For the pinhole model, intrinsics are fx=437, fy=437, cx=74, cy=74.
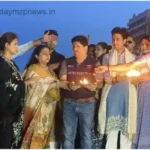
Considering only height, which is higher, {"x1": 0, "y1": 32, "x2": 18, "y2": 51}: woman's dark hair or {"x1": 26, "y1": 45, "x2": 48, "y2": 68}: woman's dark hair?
{"x1": 0, "y1": 32, "x2": 18, "y2": 51}: woman's dark hair

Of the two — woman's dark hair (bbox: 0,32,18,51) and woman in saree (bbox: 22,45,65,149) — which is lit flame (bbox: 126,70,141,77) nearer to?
woman in saree (bbox: 22,45,65,149)

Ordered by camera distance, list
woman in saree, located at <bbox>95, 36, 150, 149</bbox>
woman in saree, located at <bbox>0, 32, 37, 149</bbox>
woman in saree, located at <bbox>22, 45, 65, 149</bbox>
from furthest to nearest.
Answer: woman in saree, located at <bbox>22, 45, 65, 149</bbox>, woman in saree, located at <bbox>95, 36, 150, 149</bbox>, woman in saree, located at <bbox>0, 32, 37, 149</bbox>

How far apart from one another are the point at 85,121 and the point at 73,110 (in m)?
0.13

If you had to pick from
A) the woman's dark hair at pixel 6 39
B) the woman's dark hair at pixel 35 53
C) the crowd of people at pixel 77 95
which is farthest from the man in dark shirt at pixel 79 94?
the woman's dark hair at pixel 6 39

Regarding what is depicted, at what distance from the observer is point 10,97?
3.45 metres

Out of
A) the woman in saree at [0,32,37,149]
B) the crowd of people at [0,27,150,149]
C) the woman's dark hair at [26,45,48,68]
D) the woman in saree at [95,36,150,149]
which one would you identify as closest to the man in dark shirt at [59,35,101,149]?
the crowd of people at [0,27,150,149]

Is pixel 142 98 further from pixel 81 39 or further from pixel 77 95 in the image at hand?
pixel 81 39

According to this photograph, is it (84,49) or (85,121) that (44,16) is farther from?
(85,121)

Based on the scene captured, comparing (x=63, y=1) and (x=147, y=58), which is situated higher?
(x=63, y=1)

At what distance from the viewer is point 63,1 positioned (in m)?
3.72

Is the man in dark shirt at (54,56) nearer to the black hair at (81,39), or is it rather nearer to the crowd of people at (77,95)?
the crowd of people at (77,95)

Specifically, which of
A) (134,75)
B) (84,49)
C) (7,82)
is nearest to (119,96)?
(134,75)

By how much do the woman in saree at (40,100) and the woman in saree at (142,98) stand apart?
1.41ft

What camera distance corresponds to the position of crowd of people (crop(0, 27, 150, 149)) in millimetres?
3494
